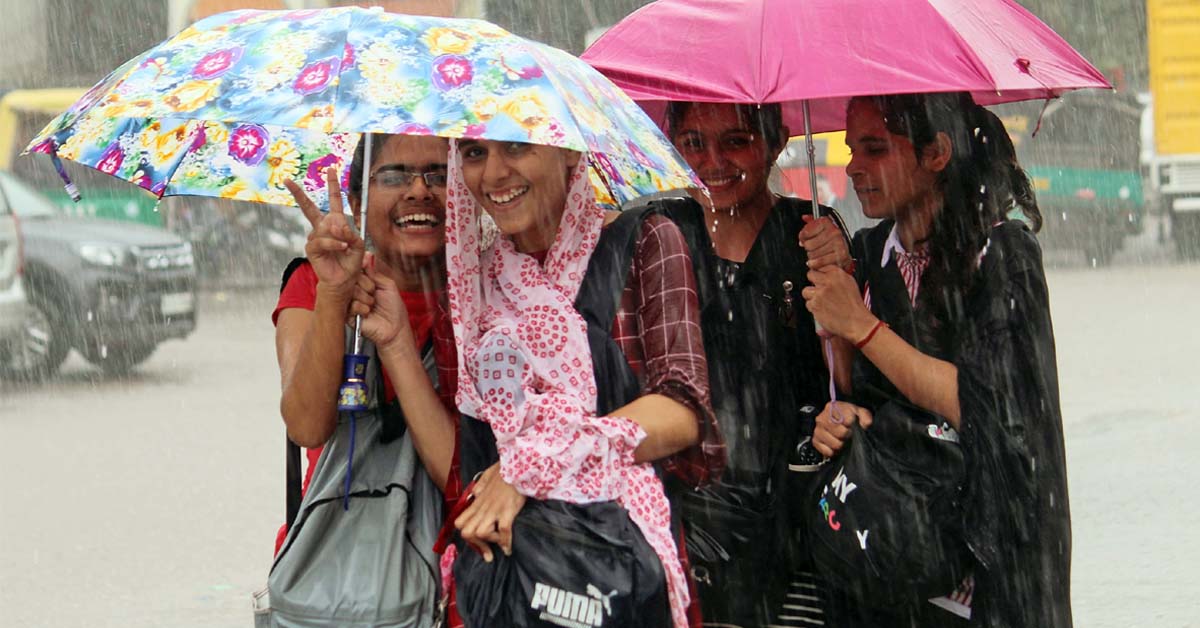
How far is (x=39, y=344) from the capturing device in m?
11.7

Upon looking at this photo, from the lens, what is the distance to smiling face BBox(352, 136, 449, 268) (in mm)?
3102

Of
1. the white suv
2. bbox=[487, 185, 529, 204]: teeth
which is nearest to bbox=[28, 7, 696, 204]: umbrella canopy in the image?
bbox=[487, 185, 529, 204]: teeth

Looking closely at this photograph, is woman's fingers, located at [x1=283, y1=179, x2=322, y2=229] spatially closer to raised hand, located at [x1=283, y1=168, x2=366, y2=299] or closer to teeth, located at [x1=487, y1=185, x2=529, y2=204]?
raised hand, located at [x1=283, y1=168, x2=366, y2=299]

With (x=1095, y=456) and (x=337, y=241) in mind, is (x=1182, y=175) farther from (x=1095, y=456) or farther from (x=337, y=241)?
(x=337, y=241)

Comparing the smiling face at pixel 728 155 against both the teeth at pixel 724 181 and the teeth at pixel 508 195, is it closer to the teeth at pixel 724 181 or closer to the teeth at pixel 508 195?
the teeth at pixel 724 181

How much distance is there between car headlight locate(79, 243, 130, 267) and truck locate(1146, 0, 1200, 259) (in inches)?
502

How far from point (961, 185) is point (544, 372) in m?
1.06

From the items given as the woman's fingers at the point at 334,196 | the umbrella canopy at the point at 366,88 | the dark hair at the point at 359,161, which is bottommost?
the woman's fingers at the point at 334,196

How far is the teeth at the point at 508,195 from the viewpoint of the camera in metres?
2.98

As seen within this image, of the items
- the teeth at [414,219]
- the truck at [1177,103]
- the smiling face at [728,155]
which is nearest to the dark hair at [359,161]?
the teeth at [414,219]

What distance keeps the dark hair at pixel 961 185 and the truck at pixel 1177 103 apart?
54.5ft

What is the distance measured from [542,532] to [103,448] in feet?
24.1

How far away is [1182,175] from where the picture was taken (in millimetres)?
18703

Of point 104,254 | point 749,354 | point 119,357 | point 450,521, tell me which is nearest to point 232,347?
point 119,357
